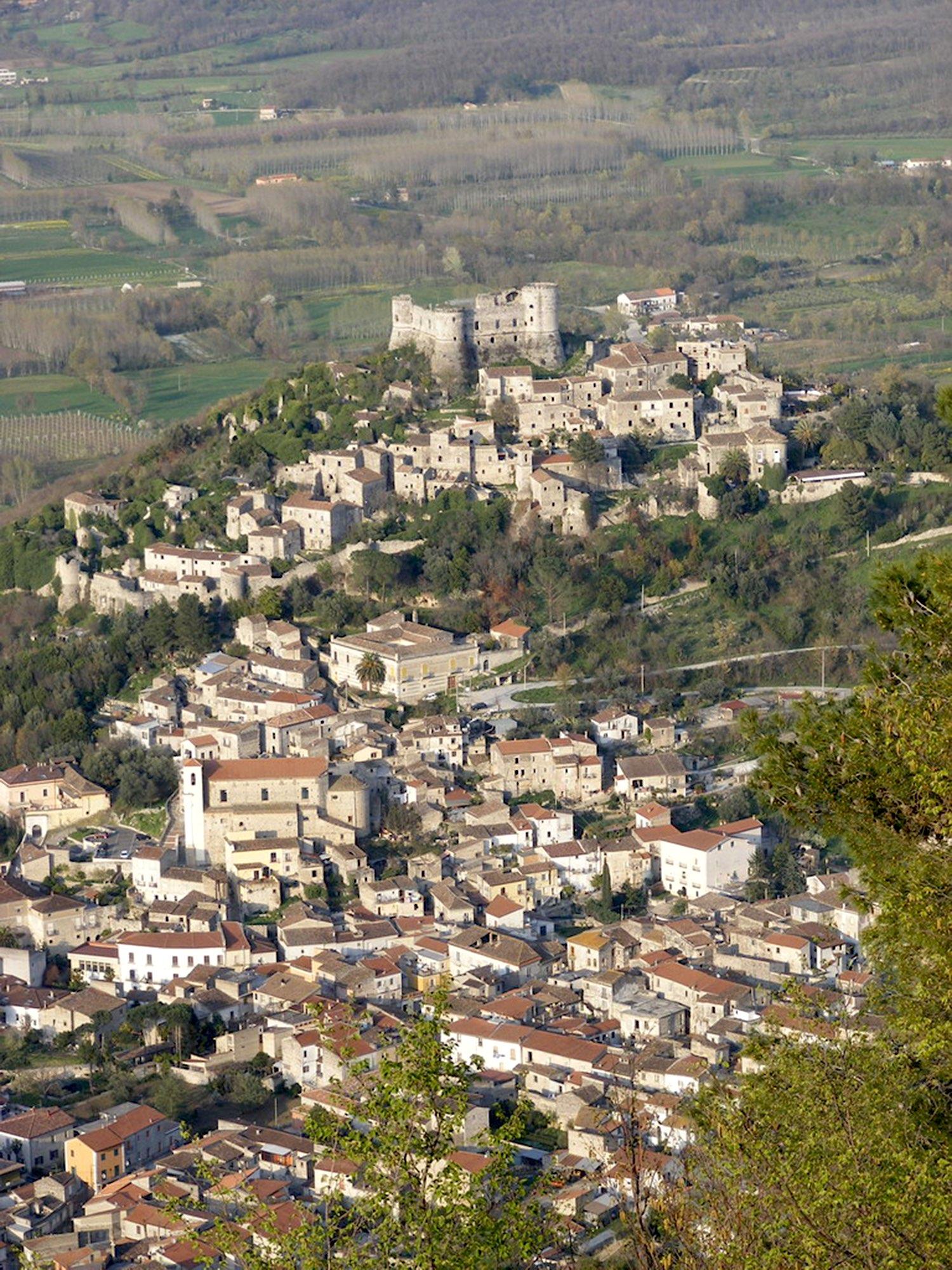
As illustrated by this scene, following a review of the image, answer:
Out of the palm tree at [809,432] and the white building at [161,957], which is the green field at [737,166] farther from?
the white building at [161,957]

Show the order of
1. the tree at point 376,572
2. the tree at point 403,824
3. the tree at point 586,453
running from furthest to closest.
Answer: the tree at point 586,453
the tree at point 376,572
the tree at point 403,824

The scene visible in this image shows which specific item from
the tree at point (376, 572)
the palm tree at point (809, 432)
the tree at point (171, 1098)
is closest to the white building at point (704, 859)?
the tree at point (376, 572)

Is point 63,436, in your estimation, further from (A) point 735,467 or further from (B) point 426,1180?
(B) point 426,1180

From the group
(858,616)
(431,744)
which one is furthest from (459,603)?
(858,616)

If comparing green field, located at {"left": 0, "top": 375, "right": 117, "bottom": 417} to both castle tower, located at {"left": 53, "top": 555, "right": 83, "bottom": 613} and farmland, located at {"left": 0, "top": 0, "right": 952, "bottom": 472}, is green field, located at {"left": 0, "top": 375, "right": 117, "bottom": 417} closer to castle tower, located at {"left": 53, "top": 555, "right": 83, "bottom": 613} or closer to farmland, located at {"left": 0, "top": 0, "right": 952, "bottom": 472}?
farmland, located at {"left": 0, "top": 0, "right": 952, "bottom": 472}

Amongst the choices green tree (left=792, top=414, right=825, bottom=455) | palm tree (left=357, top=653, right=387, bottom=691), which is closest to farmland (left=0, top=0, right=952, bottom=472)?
green tree (left=792, top=414, right=825, bottom=455)

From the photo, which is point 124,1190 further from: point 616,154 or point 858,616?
point 616,154

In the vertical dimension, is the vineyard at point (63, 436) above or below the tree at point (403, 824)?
above
